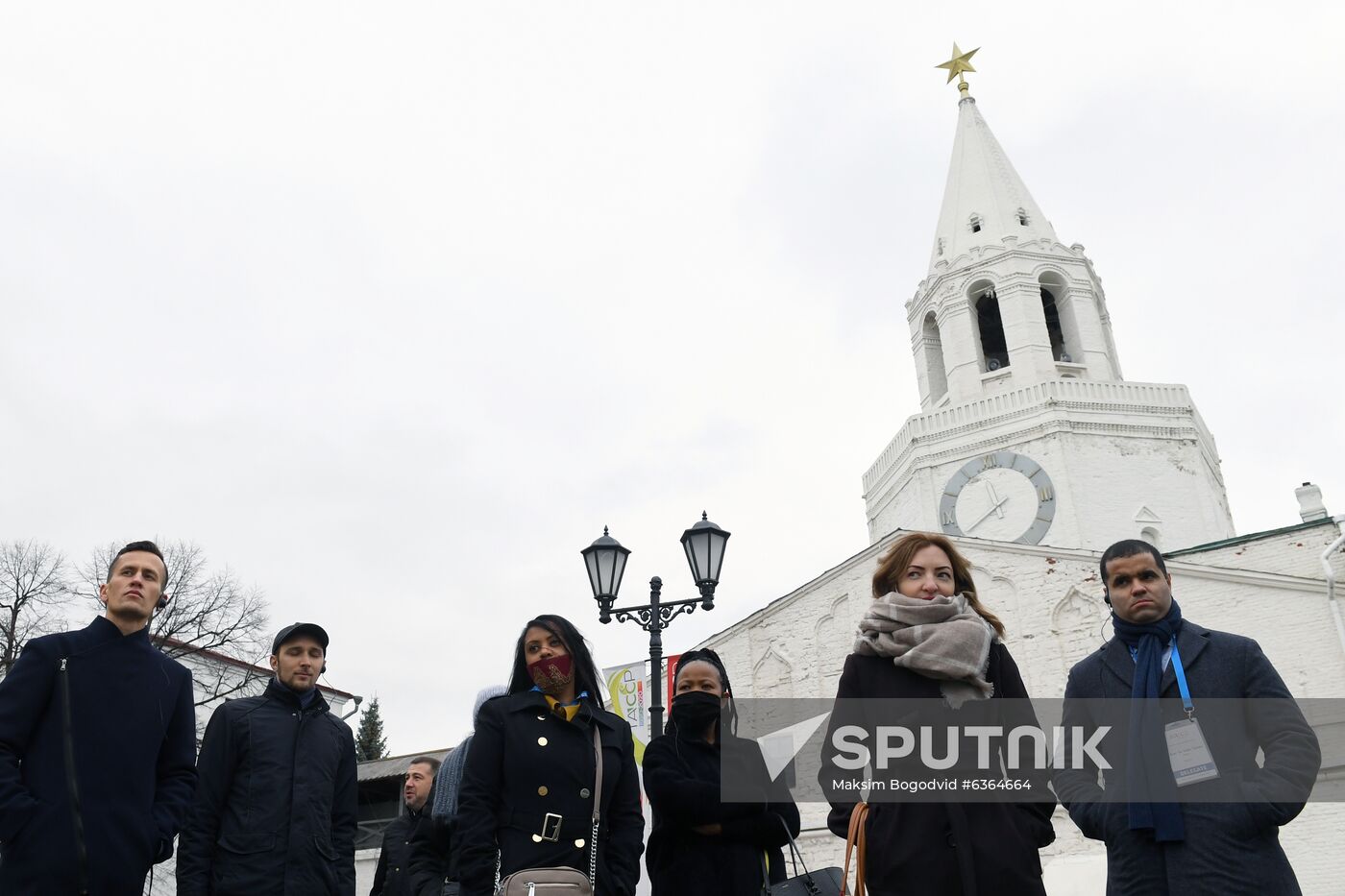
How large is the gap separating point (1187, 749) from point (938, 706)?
106cm

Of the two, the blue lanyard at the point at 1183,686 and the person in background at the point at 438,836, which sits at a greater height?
the blue lanyard at the point at 1183,686

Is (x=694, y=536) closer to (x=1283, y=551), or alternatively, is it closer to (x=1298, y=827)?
(x=1298, y=827)

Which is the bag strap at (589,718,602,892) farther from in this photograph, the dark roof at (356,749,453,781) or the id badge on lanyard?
the dark roof at (356,749,453,781)

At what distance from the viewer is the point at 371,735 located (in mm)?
57062

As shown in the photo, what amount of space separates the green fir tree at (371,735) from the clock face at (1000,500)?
39043 millimetres

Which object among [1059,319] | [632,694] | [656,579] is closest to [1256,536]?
[1059,319]

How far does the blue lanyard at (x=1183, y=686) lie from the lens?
427 centimetres

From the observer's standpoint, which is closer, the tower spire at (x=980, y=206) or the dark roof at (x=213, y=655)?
the dark roof at (x=213, y=655)

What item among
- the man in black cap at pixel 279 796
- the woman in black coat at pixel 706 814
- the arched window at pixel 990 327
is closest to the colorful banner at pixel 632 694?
the man in black cap at pixel 279 796

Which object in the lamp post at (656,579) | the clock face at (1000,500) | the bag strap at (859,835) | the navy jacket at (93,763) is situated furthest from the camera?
the clock face at (1000,500)

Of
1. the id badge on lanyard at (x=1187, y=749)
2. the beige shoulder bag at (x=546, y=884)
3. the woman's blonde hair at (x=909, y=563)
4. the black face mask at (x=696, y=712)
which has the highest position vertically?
the woman's blonde hair at (x=909, y=563)

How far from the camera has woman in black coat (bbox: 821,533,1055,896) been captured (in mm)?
3686

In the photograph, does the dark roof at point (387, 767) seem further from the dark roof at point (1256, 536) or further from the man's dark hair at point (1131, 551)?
the man's dark hair at point (1131, 551)

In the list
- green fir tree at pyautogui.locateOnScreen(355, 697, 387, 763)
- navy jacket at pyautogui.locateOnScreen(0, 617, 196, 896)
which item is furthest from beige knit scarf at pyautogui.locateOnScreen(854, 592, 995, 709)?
green fir tree at pyautogui.locateOnScreen(355, 697, 387, 763)
